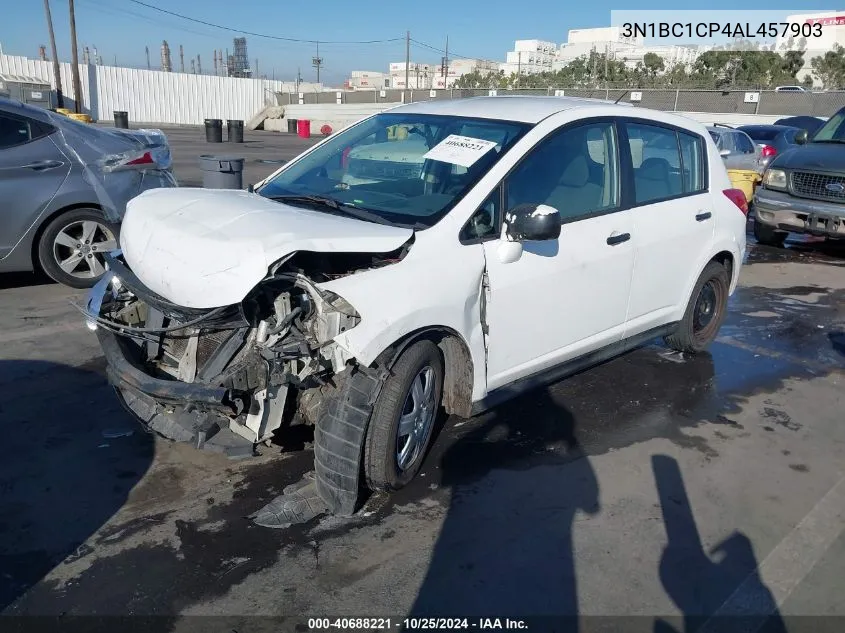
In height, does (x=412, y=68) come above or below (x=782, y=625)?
above

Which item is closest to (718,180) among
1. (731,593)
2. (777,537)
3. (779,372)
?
(779,372)

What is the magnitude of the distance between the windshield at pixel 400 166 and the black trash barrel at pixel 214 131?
24.8 m

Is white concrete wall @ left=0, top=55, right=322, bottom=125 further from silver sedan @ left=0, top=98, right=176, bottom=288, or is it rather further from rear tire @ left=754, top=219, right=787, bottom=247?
rear tire @ left=754, top=219, right=787, bottom=247

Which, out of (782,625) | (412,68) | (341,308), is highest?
(412,68)

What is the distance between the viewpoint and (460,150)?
12.8 feet

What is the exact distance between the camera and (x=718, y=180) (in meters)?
5.40

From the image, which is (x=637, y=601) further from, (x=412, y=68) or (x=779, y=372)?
(x=412, y=68)

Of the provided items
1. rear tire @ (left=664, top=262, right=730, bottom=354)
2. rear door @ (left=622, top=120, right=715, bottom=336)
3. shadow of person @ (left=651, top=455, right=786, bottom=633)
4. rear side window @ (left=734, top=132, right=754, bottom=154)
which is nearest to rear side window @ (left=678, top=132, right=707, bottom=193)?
rear door @ (left=622, top=120, right=715, bottom=336)

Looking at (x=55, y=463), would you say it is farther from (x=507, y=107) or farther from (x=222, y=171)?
(x=222, y=171)

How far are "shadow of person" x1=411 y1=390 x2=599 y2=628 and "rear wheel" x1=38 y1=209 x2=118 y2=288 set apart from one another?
4285 mm

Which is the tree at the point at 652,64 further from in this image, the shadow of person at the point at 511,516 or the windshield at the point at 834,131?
the shadow of person at the point at 511,516

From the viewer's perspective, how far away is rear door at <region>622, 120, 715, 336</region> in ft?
15.0

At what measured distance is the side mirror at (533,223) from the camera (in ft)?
11.3

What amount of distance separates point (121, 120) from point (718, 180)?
3241 cm
